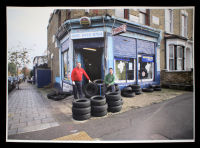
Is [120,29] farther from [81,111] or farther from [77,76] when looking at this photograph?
[81,111]

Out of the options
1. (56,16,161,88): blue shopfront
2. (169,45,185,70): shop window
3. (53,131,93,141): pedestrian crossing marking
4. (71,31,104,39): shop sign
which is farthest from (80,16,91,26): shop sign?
(53,131,93,141): pedestrian crossing marking

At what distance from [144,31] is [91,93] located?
18.2 feet

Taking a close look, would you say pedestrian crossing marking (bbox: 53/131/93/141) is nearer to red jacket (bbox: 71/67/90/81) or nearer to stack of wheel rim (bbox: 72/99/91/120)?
stack of wheel rim (bbox: 72/99/91/120)

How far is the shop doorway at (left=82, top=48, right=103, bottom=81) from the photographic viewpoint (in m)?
5.94

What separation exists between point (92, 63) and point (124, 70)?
225cm

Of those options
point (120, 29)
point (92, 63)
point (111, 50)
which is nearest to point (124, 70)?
point (111, 50)

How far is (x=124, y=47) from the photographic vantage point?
5.88 m

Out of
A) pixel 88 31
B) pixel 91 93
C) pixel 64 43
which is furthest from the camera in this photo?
pixel 64 43
